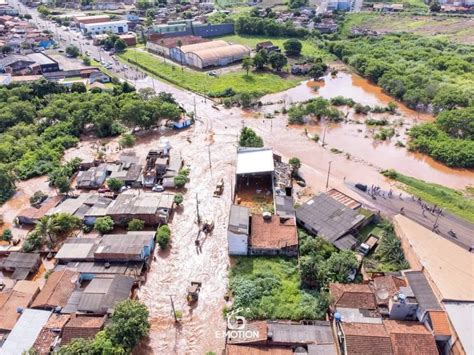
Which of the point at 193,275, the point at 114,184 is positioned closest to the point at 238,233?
the point at 193,275

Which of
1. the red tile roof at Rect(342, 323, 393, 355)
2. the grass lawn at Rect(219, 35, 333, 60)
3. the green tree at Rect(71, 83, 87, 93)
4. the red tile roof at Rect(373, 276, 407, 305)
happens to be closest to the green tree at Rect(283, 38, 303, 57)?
the grass lawn at Rect(219, 35, 333, 60)

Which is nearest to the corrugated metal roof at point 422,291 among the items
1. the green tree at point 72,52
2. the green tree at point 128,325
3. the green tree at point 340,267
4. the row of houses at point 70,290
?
the green tree at point 340,267

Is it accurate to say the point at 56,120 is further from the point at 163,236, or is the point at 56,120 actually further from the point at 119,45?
the point at 119,45

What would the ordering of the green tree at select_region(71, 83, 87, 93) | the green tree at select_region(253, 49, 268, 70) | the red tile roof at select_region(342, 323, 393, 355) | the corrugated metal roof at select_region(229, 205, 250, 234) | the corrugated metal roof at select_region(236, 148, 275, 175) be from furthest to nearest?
1. the green tree at select_region(253, 49, 268, 70)
2. the green tree at select_region(71, 83, 87, 93)
3. the corrugated metal roof at select_region(236, 148, 275, 175)
4. the corrugated metal roof at select_region(229, 205, 250, 234)
5. the red tile roof at select_region(342, 323, 393, 355)

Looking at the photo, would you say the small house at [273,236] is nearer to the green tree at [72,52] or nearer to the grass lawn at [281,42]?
the grass lawn at [281,42]

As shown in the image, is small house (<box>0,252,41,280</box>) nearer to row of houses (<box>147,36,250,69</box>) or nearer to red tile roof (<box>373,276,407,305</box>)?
red tile roof (<box>373,276,407,305</box>)

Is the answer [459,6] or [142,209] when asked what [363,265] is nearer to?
[142,209]
